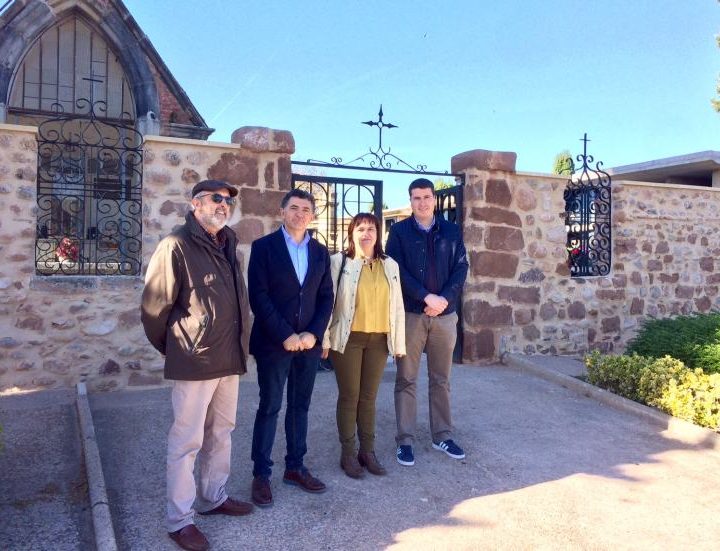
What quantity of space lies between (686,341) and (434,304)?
394 centimetres

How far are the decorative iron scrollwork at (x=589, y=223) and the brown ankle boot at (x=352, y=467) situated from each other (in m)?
5.12

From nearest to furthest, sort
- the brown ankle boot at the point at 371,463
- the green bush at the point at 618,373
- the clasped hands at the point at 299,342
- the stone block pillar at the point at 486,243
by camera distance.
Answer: the clasped hands at the point at 299,342 → the brown ankle boot at the point at 371,463 → the green bush at the point at 618,373 → the stone block pillar at the point at 486,243

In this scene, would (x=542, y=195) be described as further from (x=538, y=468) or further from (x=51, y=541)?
(x=51, y=541)

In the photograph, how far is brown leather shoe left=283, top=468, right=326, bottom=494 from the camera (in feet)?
11.8

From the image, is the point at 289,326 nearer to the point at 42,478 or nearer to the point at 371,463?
the point at 371,463

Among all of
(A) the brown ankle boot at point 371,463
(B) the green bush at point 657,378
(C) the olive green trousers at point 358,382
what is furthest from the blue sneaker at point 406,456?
(B) the green bush at point 657,378

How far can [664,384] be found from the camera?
5.45m

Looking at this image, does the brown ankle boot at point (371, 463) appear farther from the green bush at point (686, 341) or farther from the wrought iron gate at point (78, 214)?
the green bush at point (686, 341)

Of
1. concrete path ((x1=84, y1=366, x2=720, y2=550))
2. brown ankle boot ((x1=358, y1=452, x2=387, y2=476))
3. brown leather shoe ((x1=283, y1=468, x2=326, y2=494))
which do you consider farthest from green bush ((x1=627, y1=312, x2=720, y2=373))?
brown leather shoe ((x1=283, y1=468, x2=326, y2=494))

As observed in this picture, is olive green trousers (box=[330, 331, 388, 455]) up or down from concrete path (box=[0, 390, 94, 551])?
up

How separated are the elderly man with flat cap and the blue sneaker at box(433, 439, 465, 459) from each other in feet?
6.21

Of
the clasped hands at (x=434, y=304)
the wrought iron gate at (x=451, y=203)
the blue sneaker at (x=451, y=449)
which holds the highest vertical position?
the wrought iron gate at (x=451, y=203)

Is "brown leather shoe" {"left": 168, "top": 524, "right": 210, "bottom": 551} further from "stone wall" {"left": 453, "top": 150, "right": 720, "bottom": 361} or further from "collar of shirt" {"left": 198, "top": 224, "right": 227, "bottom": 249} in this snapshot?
"stone wall" {"left": 453, "top": 150, "right": 720, "bottom": 361}

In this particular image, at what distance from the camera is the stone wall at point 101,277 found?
5.36 m
